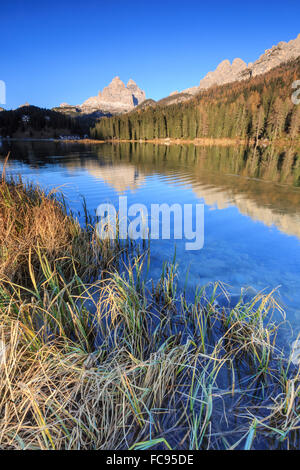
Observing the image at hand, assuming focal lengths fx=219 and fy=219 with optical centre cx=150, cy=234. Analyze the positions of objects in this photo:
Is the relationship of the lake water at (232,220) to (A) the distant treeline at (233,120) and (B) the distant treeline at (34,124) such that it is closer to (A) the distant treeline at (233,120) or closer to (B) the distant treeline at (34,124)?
(A) the distant treeline at (233,120)

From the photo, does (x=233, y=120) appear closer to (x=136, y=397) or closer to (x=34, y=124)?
(x=136, y=397)

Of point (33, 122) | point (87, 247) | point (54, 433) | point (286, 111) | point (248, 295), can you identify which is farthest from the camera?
point (33, 122)

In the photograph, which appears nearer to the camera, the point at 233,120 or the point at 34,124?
the point at 233,120

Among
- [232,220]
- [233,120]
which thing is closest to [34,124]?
[233,120]

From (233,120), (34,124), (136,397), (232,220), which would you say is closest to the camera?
(136,397)

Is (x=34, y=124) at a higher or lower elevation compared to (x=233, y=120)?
higher

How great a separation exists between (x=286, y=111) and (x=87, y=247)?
74.6m

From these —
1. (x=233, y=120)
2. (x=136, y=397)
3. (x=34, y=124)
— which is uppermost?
(x=34, y=124)

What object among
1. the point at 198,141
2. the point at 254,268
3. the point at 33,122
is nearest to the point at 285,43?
the point at 198,141

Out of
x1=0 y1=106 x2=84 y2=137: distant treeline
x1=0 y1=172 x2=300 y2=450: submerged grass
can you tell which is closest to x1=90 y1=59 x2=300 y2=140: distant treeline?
x1=0 y1=106 x2=84 y2=137: distant treeline

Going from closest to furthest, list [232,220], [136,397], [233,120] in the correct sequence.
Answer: [136,397], [232,220], [233,120]

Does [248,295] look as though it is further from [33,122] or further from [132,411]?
[33,122]

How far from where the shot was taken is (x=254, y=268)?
5887 millimetres

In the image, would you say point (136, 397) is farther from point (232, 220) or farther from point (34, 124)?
point (34, 124)
